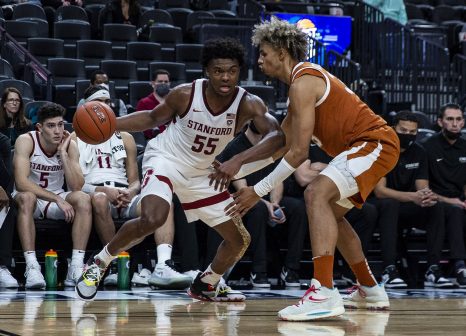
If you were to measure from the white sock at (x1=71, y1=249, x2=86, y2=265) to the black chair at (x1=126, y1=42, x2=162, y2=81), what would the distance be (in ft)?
17.3

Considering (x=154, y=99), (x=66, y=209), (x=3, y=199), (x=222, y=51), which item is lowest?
(x=66, y=209)

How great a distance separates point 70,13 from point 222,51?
771 centimetres

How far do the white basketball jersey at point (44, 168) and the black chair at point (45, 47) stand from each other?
4.31 metres

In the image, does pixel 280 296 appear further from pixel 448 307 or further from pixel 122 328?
pixel 122 328

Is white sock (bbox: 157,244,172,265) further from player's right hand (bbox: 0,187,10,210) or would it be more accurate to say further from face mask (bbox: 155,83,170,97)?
face mask (bbox: 155,83,170,97)

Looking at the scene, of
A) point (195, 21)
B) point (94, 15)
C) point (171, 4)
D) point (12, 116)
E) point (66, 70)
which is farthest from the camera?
point (171, 4)

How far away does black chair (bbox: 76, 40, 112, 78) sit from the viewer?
12.3 metres

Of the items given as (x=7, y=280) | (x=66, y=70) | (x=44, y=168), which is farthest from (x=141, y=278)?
(x=66, y=70)

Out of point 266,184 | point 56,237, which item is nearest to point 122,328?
point 266,184

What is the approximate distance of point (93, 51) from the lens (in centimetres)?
1234

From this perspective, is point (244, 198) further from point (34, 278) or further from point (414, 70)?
point (414, 70)

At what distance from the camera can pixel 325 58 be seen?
40.1 ft

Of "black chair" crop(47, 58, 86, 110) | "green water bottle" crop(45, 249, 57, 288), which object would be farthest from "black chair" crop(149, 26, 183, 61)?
"green water bottle" crop(45, 249, 57, 288)

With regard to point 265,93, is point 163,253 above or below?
below
